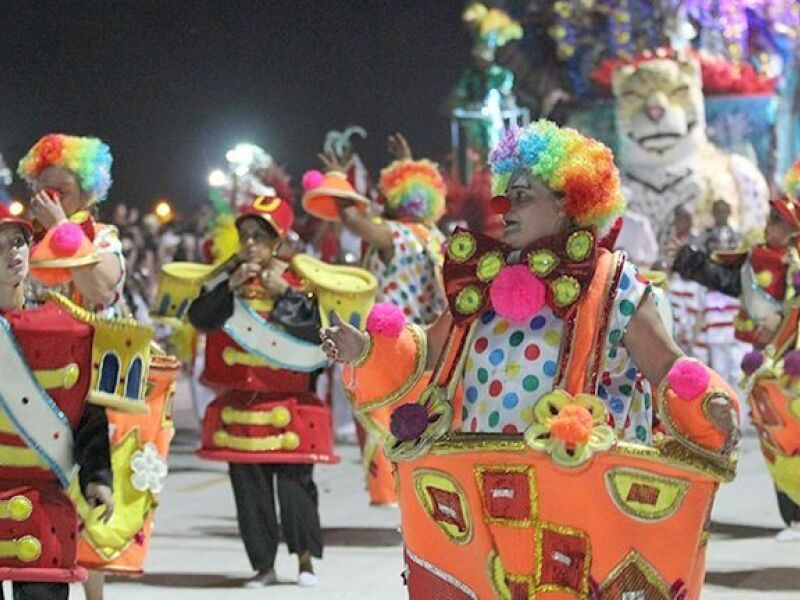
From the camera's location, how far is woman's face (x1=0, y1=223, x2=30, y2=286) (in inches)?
211

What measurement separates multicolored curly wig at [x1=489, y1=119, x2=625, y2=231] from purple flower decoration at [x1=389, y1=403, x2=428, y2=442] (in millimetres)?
749

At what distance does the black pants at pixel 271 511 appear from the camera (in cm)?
847

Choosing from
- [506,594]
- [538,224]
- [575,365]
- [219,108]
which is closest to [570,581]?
[506,594]

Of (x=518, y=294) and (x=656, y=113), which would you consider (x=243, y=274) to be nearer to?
(x=518, y=294)

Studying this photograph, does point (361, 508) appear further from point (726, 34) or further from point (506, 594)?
point (726, 34)

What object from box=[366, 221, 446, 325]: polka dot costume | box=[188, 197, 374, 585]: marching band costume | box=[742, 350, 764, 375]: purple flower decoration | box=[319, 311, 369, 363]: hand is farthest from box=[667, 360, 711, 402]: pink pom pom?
box=[366, 221, 446, 325]: polka dot costume

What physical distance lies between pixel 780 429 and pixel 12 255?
4.64 meters

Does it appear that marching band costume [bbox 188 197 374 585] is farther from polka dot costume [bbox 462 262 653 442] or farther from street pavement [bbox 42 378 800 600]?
polka dot costume [bbox 462 262 653 442]

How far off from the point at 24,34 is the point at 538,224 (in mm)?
12762

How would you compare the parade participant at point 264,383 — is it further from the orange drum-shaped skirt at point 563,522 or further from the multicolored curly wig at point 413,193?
the orange drum-shaped skirt at point 563,522

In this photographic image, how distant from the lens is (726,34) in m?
29.7

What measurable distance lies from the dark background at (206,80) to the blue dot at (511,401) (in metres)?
7.25

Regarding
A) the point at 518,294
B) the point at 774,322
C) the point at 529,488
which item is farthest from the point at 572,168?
the point at 774,322

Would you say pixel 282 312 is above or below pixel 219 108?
above
